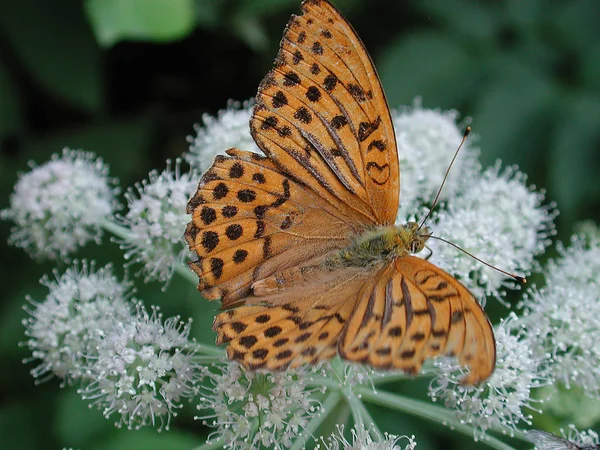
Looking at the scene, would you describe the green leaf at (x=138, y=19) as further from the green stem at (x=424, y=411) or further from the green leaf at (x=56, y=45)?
the green stem at (x=424, y=411)

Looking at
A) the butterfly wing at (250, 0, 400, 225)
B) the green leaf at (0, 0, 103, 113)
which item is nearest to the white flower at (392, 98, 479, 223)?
the butterfly wing at (250, 0, 400, 225)

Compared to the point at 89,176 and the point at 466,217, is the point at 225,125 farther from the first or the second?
the point at 466,217

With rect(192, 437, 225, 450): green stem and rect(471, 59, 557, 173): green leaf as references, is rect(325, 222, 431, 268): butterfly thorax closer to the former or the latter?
rect(192, 437, 225, 450): green stem

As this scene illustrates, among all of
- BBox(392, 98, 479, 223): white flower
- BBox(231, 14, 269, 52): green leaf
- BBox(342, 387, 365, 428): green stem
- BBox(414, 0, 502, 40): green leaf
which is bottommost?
BBox(342, 387, 365, 428): green stem

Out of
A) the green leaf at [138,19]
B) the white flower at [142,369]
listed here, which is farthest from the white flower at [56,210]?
the white flower at [142,369]

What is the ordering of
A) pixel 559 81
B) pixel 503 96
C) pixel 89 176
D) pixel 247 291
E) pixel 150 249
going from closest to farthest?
1. pixel 247 291
2. pixel 150 249
3. pixel 89 176
4. pixel 503 96
5. pixel 559 81

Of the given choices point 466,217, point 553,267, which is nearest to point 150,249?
point 466,217
